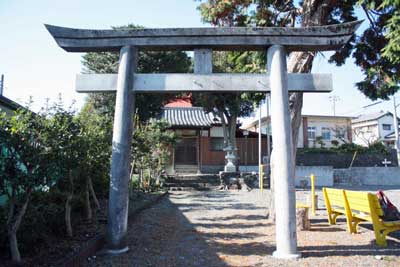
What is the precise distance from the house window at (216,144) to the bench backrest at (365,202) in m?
16.3

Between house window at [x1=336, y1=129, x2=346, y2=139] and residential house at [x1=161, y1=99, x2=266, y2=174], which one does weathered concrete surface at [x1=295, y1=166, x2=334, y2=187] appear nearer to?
residential house at [x1=161, y1=99, x2=266, y2=174]

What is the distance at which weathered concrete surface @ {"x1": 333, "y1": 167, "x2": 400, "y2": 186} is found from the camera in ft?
65.5

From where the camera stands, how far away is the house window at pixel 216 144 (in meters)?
22.6

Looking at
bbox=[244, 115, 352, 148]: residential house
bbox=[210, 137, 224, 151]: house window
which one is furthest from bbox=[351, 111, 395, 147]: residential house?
bbox=[210, 137, 224, 151]: house window

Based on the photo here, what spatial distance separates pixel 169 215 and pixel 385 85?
265 inches

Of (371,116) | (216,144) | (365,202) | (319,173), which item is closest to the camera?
(365,202)

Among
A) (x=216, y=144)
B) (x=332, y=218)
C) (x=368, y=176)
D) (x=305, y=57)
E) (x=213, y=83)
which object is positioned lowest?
(x=332, y=218)

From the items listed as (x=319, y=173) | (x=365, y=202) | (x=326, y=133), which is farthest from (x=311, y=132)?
(x=365, y=202)

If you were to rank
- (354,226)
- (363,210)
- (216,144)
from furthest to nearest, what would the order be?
(216,144) < (354,226) < (363,210)

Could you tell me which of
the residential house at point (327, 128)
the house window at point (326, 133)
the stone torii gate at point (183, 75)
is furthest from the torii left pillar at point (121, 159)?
the house window at point (326, 133)

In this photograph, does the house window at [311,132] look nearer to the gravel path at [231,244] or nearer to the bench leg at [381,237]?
the gravel path at [231,244]

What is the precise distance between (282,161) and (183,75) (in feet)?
7.15

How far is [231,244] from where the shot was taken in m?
5.77

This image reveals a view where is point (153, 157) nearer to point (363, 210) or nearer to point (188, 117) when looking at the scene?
point (188, 117)
